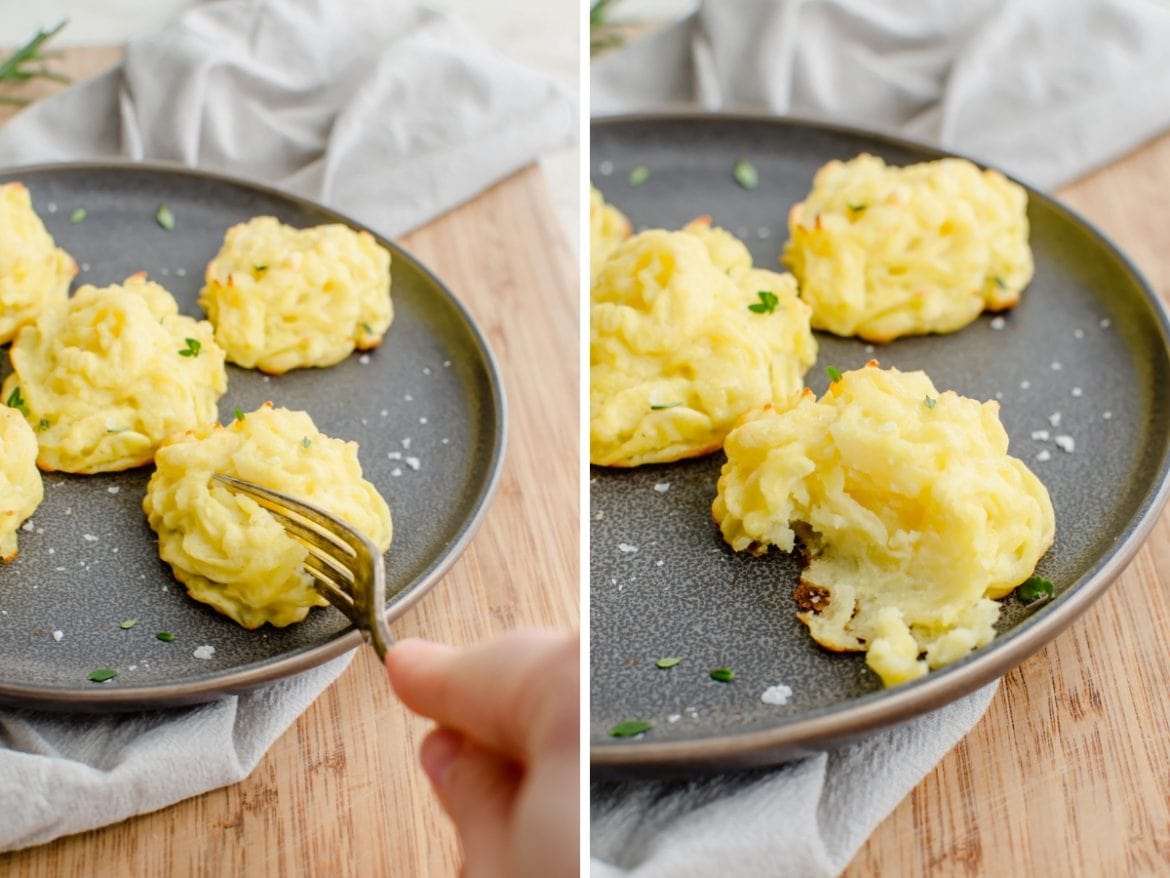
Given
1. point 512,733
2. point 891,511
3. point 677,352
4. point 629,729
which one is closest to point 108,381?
point 677,352

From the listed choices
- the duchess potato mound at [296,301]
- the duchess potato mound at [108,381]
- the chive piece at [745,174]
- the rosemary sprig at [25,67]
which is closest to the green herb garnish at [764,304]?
the chive piece at [745,174]

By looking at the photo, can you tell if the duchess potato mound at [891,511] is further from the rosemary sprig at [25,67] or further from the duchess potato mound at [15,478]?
the rosemary sprig at [25,67]

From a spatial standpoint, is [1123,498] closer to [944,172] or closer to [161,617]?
[944,172]

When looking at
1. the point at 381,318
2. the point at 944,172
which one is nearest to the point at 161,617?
the point at 381,318

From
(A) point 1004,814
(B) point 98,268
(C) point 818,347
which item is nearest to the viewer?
(A) point 1004,814

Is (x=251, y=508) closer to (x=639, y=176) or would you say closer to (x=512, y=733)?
(x=512, y=733)

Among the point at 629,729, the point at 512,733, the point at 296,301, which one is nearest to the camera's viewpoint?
the point at 512,733
